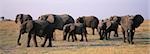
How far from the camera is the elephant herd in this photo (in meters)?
22.3

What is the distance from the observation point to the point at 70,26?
2609 centimetres

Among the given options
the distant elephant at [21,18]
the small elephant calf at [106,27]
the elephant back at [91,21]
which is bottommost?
the small elephant calf at [106,27]

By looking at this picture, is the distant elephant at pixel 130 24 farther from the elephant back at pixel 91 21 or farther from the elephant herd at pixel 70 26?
the elephant back at pixel 91 21

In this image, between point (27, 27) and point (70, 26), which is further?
point (70, 26)

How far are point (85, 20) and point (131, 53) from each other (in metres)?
15.8

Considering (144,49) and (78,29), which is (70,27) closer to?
(78,29)

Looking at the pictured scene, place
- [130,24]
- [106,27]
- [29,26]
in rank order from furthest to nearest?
[106,27] → [130,24] → [29,26]

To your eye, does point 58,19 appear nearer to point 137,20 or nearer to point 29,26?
point 137,20

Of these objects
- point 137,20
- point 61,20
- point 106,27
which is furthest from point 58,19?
point 137,20

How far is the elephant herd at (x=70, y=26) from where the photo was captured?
22.3 m

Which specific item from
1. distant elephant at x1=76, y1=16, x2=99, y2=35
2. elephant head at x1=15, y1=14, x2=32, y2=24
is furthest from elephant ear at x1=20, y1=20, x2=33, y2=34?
distant elephant at x1=76, y1=16, x2=99, y2=35

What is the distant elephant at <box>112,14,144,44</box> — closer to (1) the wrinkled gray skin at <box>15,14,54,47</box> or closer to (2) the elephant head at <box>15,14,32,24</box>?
(1) the wrinkled gray skin at <box>15,14,54,47</box>

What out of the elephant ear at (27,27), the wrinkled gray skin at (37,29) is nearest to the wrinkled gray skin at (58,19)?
the elephant ear at (27,27)

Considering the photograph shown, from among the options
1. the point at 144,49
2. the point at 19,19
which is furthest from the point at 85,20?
the point at 144,49
